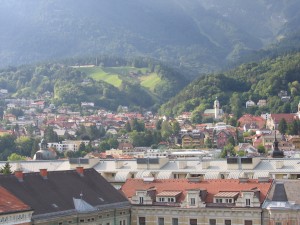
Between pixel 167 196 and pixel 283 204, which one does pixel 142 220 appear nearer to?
pixel 167 196

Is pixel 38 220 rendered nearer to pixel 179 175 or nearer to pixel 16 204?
pixel 16 204

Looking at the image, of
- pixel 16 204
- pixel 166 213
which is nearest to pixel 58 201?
pixel 16 204

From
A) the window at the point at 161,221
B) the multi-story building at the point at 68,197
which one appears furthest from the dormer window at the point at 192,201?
the multi-story building at the point at 68,197

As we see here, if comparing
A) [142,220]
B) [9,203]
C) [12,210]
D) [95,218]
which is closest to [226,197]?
[142,220]

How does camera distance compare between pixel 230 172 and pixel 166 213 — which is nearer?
pixel 166 213

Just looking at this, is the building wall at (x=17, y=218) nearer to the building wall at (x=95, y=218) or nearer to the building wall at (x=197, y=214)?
the building wall at (x=95, y=218)

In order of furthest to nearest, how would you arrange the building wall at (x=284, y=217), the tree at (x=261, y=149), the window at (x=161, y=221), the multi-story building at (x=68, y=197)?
1. the tree at (x=261, y=149)
2. the window at (x=161, y=221)
3. the building wall at (x=284, y=217)
4. the multi-story building at (x=68, y=197)

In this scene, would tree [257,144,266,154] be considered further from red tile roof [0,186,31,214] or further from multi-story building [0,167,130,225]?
red tile roof [0,186,31,214]
